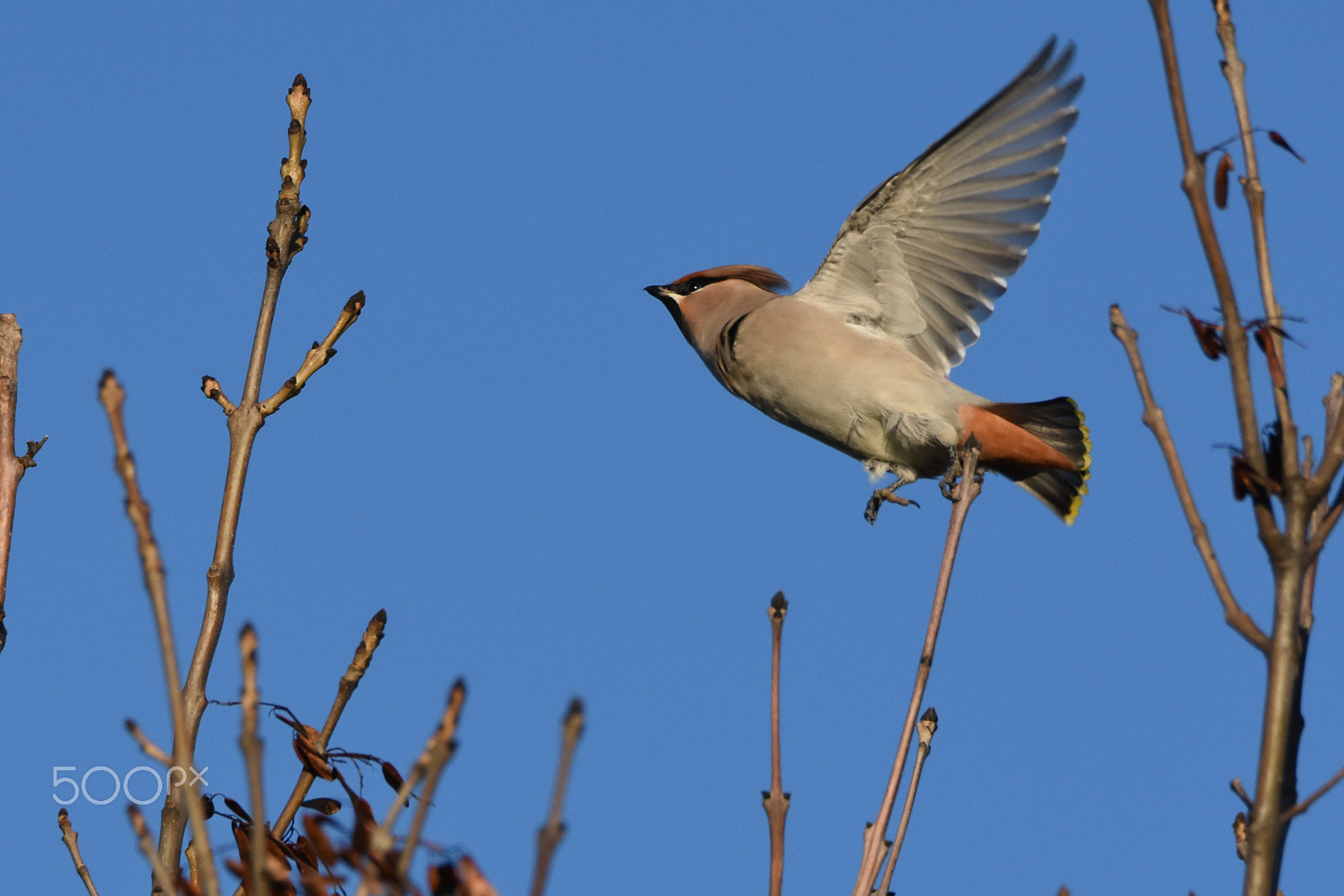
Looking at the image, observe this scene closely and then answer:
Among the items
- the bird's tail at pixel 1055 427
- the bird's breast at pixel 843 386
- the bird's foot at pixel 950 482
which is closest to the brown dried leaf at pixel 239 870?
the bird's foot at pixel 950 482

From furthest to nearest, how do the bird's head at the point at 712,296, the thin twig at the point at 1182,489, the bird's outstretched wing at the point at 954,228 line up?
the bird's head at the point at 712,296
the bird's outstretched wing at the point at 954,228
the thin twig at the point at 1182,489

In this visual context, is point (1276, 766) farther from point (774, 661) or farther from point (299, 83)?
point (299, 83)

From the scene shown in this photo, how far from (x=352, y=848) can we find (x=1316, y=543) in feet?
3.85

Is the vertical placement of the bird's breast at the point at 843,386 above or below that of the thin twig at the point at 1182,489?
above

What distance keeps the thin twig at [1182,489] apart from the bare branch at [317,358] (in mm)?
1438

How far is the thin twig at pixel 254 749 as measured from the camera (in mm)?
1154

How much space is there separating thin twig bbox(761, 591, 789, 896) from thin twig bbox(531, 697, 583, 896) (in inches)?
28.2

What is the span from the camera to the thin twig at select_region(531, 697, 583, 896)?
1.10 meters

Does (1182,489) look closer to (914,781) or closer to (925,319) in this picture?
(914,781)

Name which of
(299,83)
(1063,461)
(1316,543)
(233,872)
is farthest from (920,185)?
(233,872)

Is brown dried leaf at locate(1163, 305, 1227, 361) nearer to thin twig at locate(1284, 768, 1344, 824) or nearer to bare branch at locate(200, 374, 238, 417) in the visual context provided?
thin twig at locate(1284, 768, 1344, 824)

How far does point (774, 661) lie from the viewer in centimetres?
190

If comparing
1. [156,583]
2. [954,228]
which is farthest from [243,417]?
[954,228]

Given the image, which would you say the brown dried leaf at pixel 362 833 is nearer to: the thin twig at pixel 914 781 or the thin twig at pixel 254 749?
the thin twig at pixel 254 749
